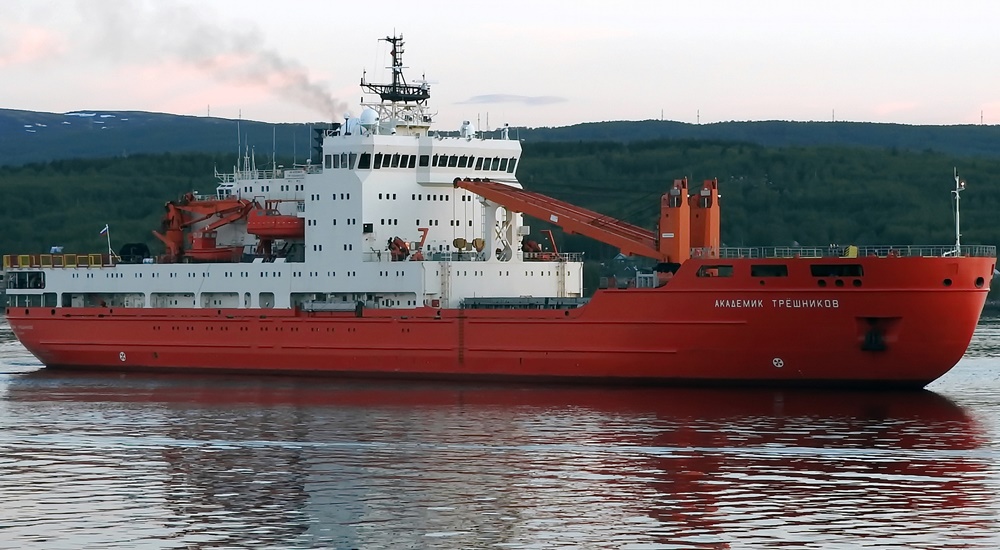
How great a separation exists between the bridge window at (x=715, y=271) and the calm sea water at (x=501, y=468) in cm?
255

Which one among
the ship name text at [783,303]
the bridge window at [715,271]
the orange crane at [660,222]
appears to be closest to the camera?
the ship name text at [783,303]

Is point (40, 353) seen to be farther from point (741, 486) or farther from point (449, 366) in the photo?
point (741, 486)

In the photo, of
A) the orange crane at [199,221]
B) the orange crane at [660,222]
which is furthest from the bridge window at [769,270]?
the orange crane at [199,221]

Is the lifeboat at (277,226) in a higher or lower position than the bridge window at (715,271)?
higher

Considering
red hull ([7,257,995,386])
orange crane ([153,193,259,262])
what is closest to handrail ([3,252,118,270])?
orange crane ([153,193,259,262])

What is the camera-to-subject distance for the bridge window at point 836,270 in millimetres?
32750

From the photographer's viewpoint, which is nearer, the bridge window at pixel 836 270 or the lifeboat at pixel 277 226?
the bridge window at pixel 836 270

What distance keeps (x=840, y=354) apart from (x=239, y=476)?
47.7 feet

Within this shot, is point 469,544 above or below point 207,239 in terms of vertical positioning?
below

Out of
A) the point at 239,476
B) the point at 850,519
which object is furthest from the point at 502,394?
the point at 850,519

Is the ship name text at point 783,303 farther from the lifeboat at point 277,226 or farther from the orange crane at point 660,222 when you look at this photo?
the lifeboat at point 277,226

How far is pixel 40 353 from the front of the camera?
4441 centimetres

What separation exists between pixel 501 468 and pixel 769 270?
36.8 ft

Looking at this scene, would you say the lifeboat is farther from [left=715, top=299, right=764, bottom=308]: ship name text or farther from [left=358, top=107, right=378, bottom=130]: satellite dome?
[left=715, top=299, right=764, bottom=308]: ship name text
